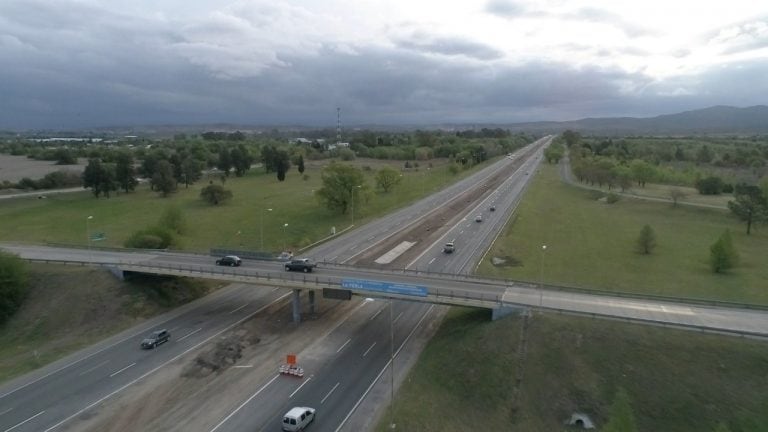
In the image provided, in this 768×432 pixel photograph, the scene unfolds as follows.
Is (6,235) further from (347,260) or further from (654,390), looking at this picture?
(654,390)

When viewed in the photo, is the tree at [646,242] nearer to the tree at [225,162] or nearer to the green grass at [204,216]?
the green grass at [204,216]

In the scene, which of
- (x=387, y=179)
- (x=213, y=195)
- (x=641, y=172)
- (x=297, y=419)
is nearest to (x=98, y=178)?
(x=213, y=195)

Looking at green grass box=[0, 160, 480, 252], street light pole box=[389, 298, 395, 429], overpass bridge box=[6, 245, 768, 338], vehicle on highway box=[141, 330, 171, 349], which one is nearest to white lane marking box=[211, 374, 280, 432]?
street light pole box=[389, 298, 395, 429]

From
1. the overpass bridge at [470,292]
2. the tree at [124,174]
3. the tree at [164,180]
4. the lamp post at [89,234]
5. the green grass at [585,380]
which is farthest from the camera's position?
the tree at [124,174]

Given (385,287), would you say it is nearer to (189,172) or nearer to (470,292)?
(470,292)

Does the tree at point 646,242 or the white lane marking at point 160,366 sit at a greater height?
the tree at point 646,242

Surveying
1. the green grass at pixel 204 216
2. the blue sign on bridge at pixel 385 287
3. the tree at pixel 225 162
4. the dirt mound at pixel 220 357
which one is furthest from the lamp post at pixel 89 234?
the tree at pixel 225 162

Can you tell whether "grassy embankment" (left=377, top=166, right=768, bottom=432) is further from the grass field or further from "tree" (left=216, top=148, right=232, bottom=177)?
"tree" (left=216, top=148, right=232, bottom=177)
